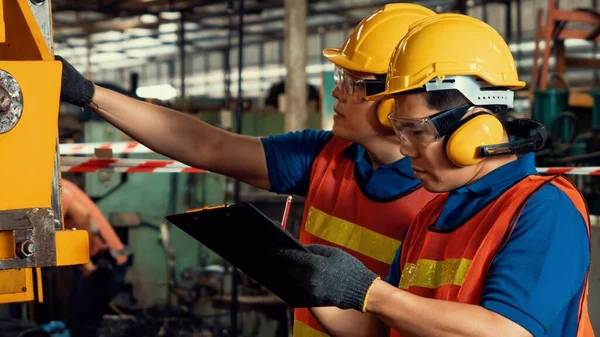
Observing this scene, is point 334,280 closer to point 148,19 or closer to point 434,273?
point 434,273

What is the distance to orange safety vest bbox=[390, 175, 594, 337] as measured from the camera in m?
2.19

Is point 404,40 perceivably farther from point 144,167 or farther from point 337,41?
point 337,41

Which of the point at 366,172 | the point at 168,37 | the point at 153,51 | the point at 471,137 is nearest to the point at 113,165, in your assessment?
the point at 366,172

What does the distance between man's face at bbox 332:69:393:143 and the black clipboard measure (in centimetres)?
80

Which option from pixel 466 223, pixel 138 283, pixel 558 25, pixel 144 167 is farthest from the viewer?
pixel 558 25

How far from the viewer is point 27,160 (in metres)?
2.02

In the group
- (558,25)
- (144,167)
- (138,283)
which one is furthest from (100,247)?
(558,25)

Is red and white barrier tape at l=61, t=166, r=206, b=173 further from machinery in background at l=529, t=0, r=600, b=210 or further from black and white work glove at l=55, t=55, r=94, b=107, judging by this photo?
machinery in background at l=529, t=0, r=600, b=210

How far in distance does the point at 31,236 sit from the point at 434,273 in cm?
99

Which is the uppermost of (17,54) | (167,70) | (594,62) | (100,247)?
(17,54)

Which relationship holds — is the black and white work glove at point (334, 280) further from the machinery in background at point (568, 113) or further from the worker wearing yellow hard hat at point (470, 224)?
the machinery in background at point (568, 113)

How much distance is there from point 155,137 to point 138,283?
18.0 ft

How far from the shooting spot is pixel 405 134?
2.39 meters

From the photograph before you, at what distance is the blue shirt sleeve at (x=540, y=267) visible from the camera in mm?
2064
